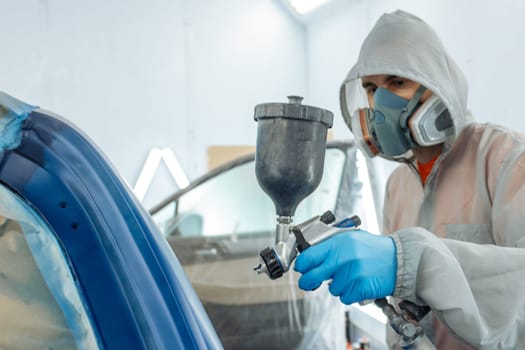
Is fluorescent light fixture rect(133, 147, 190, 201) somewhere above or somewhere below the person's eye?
below

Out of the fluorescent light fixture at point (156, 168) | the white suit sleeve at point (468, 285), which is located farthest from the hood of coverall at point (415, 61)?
the fluorescent light fixture at point (156, 168)

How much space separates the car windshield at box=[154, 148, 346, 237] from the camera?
216 centimetres

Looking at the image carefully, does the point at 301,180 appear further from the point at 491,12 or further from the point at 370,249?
the point at 491,12

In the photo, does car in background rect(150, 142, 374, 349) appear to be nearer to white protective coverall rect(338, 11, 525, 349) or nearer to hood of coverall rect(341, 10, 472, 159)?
white protective coverall rect(338, 11, 525, 349)

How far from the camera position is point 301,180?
0.74 m

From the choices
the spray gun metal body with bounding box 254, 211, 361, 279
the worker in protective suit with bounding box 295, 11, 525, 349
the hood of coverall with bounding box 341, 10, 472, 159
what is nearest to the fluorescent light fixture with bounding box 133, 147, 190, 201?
the worker in protective suit with bounding box 295, 11, 525, 349

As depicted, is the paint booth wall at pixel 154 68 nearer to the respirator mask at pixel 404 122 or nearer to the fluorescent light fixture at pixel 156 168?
the fluorescent light fixture at pixel 156 168

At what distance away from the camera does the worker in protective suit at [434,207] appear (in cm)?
78

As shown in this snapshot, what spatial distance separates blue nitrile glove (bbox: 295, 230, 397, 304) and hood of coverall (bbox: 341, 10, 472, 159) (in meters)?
0.53

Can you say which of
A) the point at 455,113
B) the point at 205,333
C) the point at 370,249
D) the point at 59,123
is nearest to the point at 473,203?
the point at 455,113

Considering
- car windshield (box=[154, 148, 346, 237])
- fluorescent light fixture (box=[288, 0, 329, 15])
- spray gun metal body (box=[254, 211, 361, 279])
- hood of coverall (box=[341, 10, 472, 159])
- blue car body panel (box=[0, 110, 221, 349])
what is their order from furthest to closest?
1. fluorescent light fixture (box=[288, 0, 329, 15])
2. car windshield (box=[154, 148, 346, 237])
3. hood of coverall (box=[341, 10, 472, 159])
4. spray gun metal body (box=[254, 211, 361, 279])
5. blue car body panel (box=[0, 110, 221, 349])

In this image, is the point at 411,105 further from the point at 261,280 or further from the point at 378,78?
the point at 261,280

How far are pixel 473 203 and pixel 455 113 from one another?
247 mm

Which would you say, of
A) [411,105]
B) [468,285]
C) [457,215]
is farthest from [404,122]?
[468,285]
